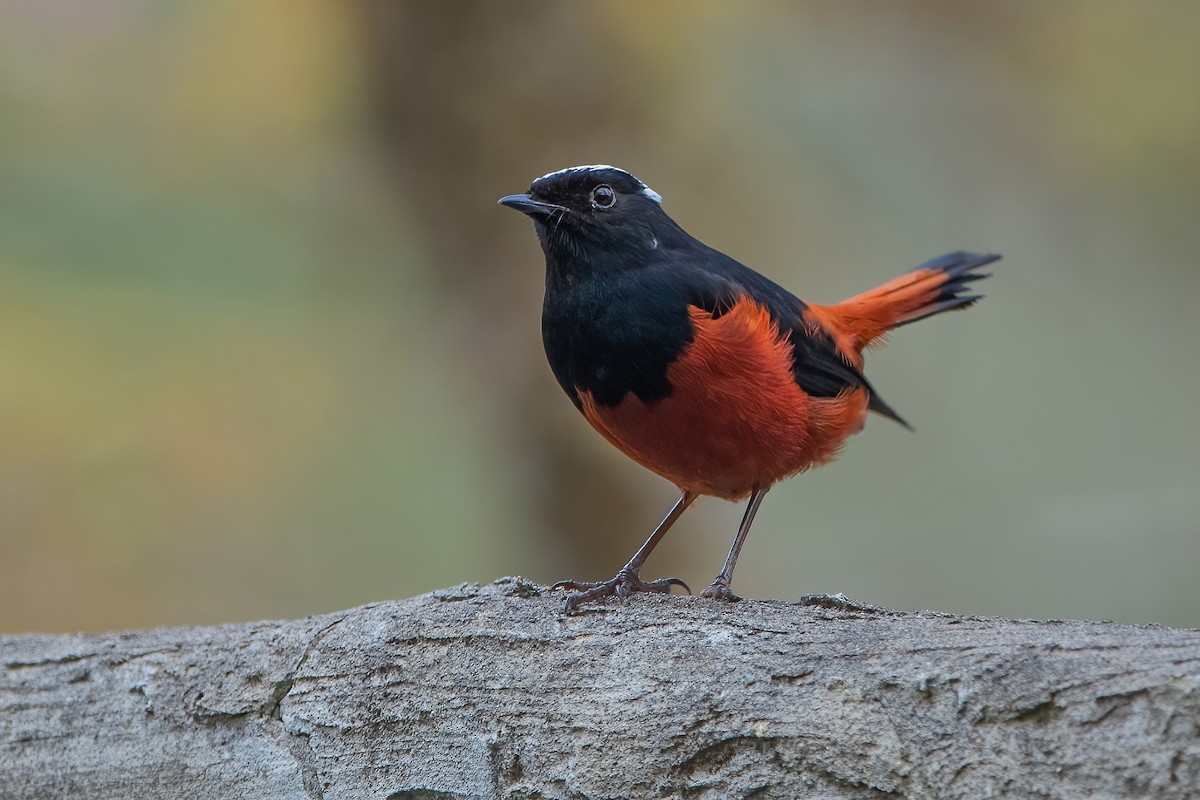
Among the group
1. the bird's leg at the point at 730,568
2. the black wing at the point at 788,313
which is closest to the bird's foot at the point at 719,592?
the bird's leg at the point at 730,568

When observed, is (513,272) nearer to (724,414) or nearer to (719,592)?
(724,414)

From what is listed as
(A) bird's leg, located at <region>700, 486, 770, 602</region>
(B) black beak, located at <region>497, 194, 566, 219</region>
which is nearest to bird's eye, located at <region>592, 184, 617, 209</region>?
(B) black beak, located at <region>497, 194, 566, 219</region>

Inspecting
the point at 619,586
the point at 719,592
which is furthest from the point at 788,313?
the point at 619,586

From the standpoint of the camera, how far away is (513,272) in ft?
21.4

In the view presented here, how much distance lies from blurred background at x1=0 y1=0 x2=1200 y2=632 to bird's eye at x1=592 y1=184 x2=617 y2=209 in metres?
2.41

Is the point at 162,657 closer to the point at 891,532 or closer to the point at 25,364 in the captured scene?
the point at 25,364

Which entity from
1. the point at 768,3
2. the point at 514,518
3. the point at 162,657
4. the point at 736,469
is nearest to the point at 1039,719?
the point at 736,469

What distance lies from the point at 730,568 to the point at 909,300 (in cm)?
155

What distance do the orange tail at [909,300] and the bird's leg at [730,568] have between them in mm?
891

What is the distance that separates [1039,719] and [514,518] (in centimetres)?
487

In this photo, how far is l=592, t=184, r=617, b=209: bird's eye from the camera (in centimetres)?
393

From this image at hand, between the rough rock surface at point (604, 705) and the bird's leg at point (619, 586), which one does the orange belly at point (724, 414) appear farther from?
the rough rock surface at point (604, 705)

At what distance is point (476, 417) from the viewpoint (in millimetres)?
7066

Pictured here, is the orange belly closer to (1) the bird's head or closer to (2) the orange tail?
(1) the bird's head
